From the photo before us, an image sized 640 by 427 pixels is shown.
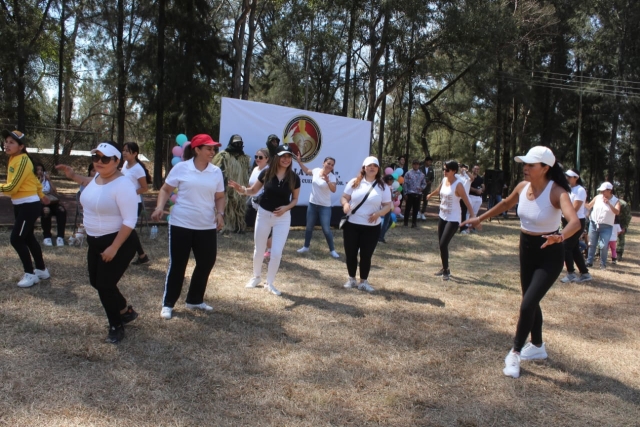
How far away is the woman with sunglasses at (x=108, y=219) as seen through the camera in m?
3.85

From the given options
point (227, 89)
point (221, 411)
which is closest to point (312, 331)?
point (221, 411)

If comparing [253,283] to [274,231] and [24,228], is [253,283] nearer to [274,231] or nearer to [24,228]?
[274,231]

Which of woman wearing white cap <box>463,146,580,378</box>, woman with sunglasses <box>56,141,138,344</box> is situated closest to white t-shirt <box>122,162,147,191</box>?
woman with sunglasses <box>56,141,138,344</box>

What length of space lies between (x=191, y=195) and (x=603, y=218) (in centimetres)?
724

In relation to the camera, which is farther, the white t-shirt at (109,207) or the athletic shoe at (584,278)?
the athletic shoe at (584,278)

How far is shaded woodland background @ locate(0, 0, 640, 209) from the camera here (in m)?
19.6

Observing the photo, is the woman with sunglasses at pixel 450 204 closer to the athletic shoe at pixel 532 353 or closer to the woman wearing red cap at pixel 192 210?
the athletic shoe at pixel 532 353

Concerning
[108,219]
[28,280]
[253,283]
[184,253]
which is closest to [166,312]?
[184,253]

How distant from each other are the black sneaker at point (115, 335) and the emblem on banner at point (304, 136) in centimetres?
692

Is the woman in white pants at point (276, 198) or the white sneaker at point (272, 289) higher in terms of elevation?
the woman in white pants at point (276, 198)

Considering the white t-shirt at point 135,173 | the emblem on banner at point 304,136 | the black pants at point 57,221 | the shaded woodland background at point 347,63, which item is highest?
the shaded woodland background at point 347,63

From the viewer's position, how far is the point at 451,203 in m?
7.01

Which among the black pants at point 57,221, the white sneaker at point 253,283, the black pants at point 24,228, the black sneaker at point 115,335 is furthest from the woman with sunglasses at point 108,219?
the black pants at point 57,221

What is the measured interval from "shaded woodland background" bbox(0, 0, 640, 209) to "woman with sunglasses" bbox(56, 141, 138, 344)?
53.2ft
